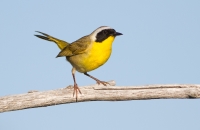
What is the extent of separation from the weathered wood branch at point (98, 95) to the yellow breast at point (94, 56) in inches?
21.3

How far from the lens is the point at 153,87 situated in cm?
746

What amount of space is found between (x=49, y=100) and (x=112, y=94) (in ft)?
3.98

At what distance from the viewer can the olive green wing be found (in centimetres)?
820

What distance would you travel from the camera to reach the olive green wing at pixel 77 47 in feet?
26.9

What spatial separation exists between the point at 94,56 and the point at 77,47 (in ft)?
2.01

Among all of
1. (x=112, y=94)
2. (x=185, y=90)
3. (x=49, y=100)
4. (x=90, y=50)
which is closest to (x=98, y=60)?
(x=90, y=50)

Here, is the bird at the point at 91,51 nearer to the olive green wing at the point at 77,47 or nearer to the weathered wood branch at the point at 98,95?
the olive green wing at the point at 77,47

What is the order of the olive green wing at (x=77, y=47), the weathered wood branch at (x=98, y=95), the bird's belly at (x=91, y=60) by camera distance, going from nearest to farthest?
the weathered wood branch at (x=98, y=95) < the bird's belly at (x=91, y=60) < the olive green wing at (x=77, y=47)

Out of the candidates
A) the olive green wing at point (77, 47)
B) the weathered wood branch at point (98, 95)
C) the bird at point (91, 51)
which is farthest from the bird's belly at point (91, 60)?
the weathered wood branch at point (98, 95)

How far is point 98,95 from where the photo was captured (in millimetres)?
7520

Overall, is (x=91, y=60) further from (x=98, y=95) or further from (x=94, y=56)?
(x=98, y=95)

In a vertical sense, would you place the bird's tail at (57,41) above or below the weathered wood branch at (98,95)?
above

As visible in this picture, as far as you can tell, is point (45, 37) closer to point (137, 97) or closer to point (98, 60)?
point (98, 60)

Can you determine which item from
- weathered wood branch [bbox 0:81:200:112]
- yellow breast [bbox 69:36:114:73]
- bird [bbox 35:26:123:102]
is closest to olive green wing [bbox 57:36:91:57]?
bird [bbox 35:26:123:102]
